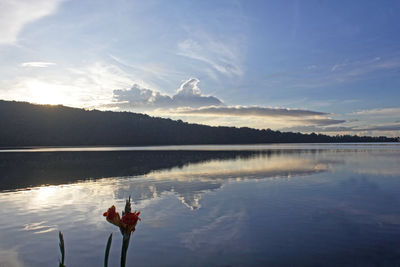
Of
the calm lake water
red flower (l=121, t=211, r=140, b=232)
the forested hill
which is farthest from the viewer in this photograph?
the forested hill

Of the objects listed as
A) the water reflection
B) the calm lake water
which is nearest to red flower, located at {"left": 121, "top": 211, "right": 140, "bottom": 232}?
the calm lake water

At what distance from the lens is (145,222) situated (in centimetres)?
1245

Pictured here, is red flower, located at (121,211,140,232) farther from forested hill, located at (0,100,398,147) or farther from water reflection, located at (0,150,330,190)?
forested hill, located at (0,100,398,147)

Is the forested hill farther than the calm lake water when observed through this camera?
Yes

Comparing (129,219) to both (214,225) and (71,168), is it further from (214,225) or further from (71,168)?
(71,168)

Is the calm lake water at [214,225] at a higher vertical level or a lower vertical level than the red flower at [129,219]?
lower

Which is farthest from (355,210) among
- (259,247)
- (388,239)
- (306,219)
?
(259,247)

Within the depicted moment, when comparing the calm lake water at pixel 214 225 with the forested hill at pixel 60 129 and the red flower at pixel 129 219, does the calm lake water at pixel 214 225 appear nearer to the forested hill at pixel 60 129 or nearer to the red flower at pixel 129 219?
the red flower at pixel 129 219

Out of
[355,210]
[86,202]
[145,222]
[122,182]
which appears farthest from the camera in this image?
[122,182]

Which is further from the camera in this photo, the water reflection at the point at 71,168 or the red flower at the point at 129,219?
the water reflection at the point at 71,168

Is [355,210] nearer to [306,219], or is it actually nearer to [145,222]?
[306,219]

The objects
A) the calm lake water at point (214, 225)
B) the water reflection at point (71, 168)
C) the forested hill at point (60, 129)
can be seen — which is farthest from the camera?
the forested hill at point (60, 129)

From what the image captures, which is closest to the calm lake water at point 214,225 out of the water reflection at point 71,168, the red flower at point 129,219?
the water reflection at point 71,168

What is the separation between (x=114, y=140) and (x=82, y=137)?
18540 mm
